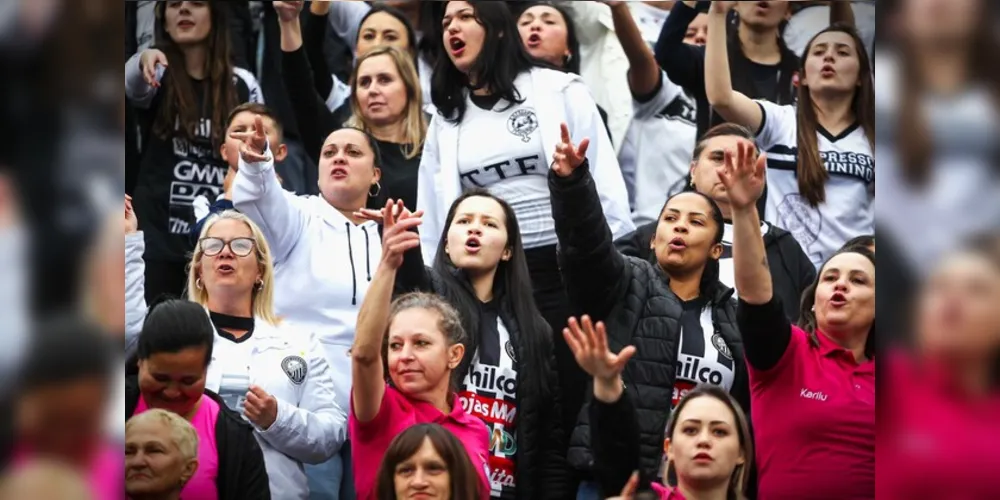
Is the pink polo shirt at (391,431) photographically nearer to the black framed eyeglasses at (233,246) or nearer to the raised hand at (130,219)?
the black framed eyeglasses at (233,246)

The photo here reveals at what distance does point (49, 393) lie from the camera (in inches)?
99.7

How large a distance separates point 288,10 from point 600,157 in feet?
2.58

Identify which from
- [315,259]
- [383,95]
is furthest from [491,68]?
[315,259]

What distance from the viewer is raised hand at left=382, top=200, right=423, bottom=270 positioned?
3214 mm

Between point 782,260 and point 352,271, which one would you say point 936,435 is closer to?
point 782,260

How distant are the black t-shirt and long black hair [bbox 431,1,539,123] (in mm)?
461

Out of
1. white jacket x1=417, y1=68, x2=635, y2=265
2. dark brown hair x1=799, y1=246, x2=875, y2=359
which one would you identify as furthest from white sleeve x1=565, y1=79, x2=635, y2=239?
dark brown hair x1=799, y1=246, x2=875, y2=359

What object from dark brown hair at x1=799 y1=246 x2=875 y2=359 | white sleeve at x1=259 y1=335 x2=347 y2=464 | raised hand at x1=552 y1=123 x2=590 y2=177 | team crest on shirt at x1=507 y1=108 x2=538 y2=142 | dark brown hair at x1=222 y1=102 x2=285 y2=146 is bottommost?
white sleeve at x1=259 y1=335 x2=347 y2=464

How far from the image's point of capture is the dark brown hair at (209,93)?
3.50 metres

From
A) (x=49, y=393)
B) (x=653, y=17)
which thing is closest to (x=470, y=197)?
(x=653, y=17)

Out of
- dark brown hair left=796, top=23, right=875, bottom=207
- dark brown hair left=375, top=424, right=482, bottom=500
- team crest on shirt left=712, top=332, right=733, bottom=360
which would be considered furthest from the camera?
dark brown hair left=796, top=23, right=875, bottom=207

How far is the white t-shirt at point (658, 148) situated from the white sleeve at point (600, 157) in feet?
0.21

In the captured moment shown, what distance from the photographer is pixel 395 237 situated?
10.6 ft

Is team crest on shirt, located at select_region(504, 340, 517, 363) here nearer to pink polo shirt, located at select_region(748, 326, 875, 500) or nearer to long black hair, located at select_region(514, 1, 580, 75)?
pink polo shirt, located at select_region(748, 326, 875, 500)
